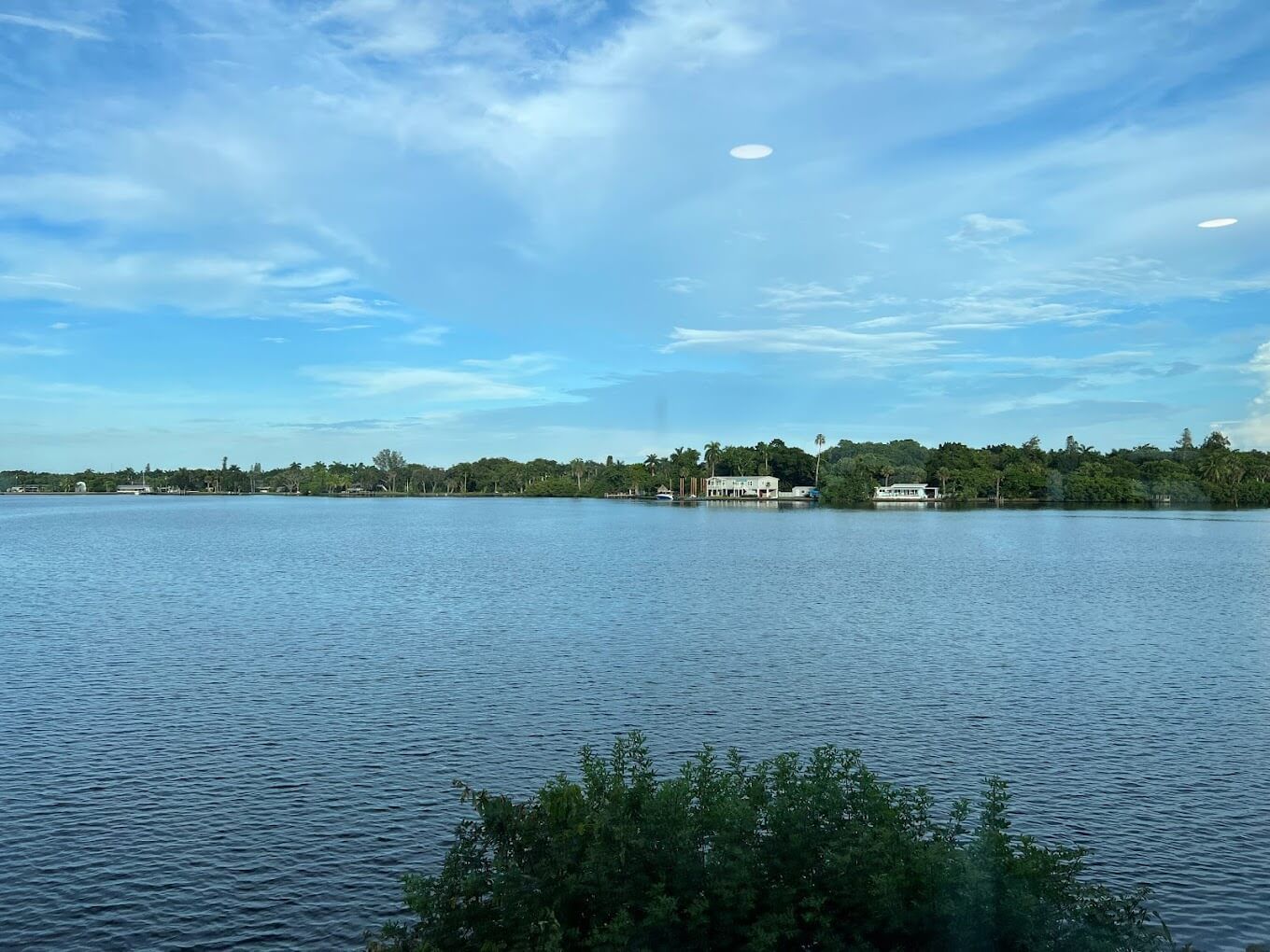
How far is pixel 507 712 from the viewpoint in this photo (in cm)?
2809

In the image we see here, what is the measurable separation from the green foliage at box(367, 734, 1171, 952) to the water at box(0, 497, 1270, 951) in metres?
4.08

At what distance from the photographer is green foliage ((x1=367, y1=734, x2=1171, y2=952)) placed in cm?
1149

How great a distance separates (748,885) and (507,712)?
16952mm

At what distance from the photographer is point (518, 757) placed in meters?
23.4

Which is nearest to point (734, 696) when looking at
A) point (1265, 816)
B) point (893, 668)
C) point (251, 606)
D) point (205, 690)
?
point (893, 668)

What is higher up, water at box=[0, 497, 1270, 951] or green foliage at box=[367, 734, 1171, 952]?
green foliage at box=[367, 734, 1171, 952]

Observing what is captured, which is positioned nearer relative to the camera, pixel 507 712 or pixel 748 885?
pixel 748 885

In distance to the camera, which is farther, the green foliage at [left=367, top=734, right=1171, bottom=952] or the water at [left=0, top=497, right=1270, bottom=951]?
the water at [left=0, top=497, right=1270, bottom=951]

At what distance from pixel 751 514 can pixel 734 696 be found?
6246 inches

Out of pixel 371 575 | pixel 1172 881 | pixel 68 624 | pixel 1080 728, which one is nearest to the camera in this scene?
pixel 1172 881

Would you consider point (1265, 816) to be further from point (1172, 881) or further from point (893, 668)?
point (893, 668)

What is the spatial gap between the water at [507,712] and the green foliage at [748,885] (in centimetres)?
408

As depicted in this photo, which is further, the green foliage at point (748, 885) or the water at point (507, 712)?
the water at point (507, 712)

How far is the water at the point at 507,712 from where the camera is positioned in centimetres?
1714
